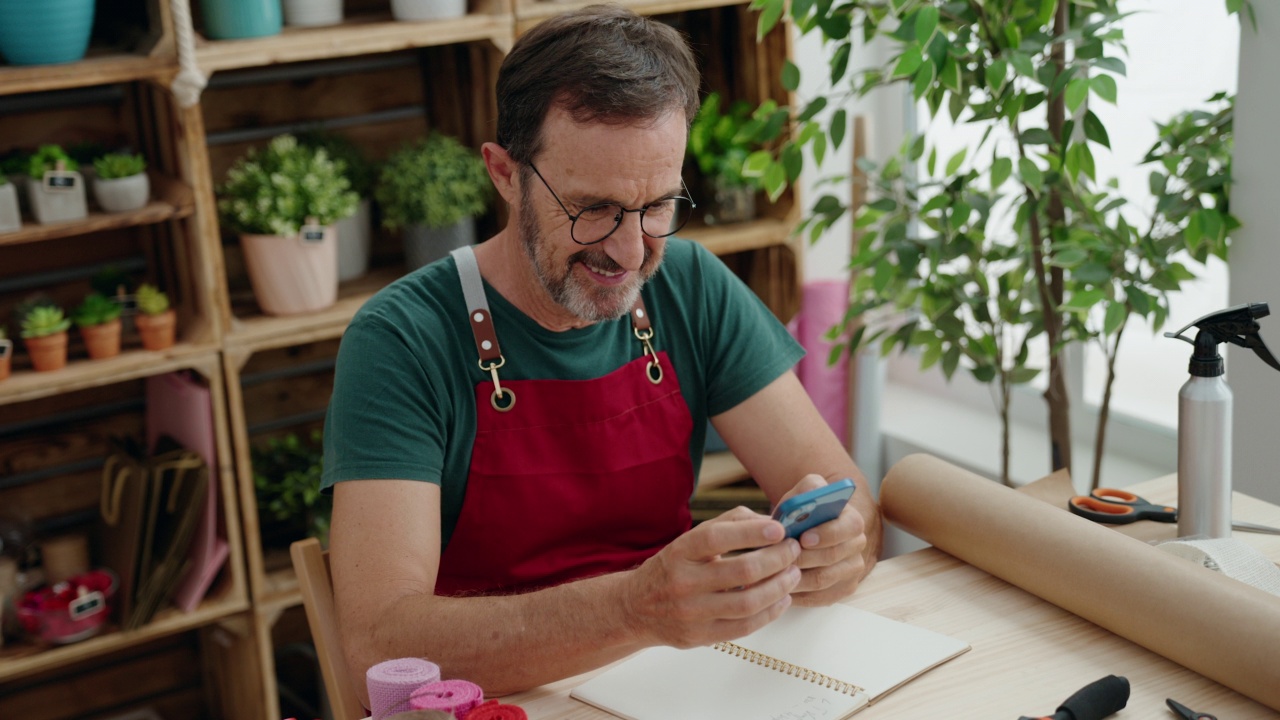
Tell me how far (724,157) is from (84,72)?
130 centimetres

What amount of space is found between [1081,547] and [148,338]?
1667mm

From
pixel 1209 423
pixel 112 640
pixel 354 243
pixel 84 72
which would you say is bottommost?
pixel 112 640

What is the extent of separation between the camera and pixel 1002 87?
1931mm

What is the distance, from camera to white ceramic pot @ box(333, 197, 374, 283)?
8.15 ft

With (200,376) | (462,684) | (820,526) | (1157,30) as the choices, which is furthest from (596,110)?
(1157,30)

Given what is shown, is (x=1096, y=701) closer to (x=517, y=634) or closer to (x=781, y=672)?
(x=781, y=672)

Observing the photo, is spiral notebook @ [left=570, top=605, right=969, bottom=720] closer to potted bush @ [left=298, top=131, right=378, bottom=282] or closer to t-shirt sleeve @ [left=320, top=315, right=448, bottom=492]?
t-shirt sleeve @ [left=320, top=315, right=448, bottom=492]

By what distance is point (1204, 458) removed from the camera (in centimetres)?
137

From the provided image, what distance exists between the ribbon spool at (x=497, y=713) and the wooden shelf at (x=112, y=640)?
1.42 meters

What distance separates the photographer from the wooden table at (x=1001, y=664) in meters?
1.16

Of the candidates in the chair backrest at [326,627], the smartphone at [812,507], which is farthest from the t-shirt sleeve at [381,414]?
the smartphone at [812,507]

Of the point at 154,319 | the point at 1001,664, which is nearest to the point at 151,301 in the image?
the point at 154,319

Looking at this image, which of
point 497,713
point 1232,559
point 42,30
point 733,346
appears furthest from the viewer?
point 42,30

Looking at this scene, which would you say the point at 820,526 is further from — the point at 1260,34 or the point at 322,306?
the point at 322,306
